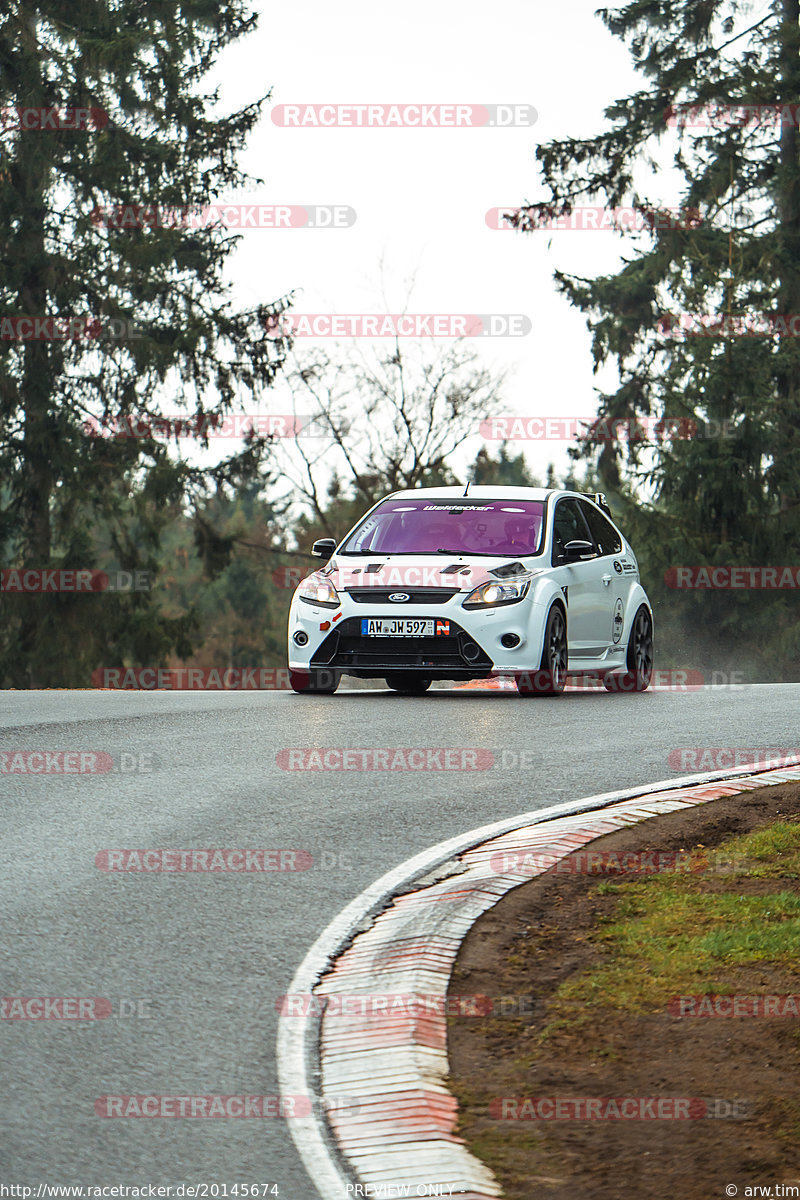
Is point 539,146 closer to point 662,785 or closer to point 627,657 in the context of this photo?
point 627,657

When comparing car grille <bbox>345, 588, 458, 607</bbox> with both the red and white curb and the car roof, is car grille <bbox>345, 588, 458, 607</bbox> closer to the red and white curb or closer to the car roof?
the car roof

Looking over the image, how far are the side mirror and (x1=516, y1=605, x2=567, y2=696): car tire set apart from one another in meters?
0.75

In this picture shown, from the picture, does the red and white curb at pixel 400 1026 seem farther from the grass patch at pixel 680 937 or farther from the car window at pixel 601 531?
the car window at pixel 601 531

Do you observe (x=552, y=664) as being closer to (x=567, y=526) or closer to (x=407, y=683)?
(x=567, y=526)

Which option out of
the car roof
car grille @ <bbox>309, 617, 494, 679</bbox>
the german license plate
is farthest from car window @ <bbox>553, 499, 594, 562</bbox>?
the german license plate

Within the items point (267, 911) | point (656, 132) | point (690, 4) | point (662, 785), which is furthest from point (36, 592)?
point (267, 911)

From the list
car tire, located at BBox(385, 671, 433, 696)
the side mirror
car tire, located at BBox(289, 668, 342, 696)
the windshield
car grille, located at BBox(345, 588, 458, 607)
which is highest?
the windshield

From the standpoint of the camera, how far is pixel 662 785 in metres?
8.73

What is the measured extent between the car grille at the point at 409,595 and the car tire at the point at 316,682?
47.1 inches

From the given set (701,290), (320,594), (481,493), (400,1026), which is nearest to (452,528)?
(481,493)

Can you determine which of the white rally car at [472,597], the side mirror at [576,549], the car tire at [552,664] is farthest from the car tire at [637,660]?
the car tire at [552,664]

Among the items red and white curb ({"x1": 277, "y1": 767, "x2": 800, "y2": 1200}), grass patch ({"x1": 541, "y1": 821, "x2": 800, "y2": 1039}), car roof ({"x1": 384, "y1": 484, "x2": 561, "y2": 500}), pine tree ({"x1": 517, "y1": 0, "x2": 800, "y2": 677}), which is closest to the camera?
red and white curb ({"x1": 277, "y1": 767, "x2": 800, "y2": 1200})

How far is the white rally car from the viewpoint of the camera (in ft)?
42.4

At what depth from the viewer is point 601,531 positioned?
1559 cm
